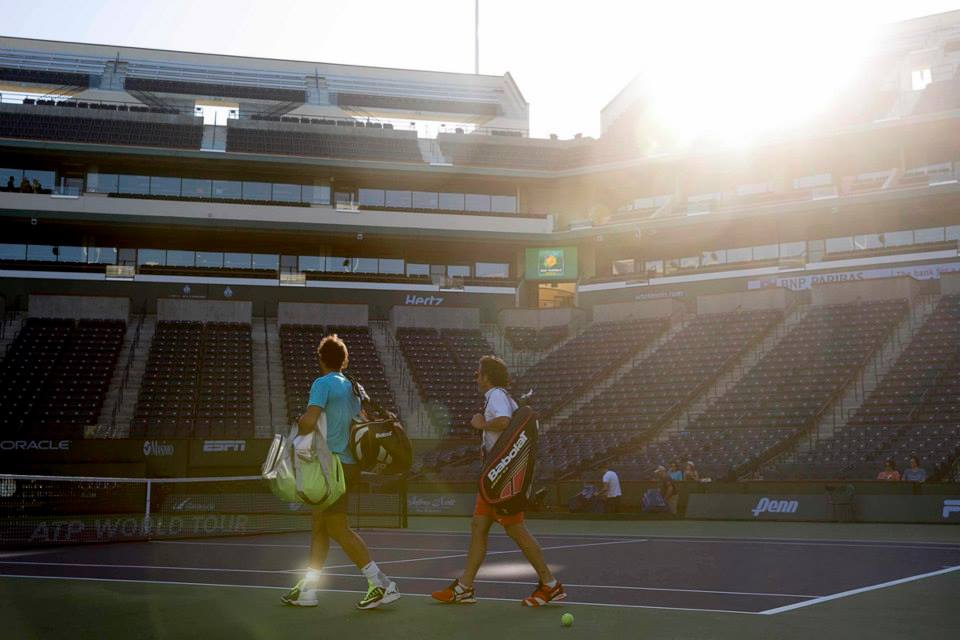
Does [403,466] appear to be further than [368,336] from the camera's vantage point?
No

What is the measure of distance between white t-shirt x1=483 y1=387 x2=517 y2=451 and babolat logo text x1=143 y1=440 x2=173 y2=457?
28.9 metres

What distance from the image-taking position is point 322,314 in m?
48.8

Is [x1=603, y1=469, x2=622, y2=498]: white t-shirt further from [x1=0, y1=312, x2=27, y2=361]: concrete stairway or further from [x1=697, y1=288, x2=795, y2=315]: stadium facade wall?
[x1=0, y1=312, x2=27, y2=361]: concrete stairway

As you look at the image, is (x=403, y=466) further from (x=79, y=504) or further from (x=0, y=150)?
(x=0, y=150)

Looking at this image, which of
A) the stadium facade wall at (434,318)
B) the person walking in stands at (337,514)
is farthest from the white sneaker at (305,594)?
the stadium facade wall at (434,318)

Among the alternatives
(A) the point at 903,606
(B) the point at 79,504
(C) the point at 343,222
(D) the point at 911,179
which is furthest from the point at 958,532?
(C) the point at 343,222

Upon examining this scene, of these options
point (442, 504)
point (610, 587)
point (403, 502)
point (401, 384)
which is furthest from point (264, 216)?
A: point (610, 587)

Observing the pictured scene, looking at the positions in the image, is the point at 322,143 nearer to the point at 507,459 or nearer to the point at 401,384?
the point at 401,384

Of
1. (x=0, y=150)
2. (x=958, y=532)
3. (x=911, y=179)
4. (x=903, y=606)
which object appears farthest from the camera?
(x=0, y=150)

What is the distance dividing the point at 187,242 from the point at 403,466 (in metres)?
45.5

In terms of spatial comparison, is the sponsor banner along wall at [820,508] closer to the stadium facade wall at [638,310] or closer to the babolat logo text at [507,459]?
the babolat logo text at [507,459]

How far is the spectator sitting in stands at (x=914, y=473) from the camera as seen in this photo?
987 inches

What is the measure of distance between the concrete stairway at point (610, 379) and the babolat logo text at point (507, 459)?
30.9 meters

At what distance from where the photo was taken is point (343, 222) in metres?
50.3
